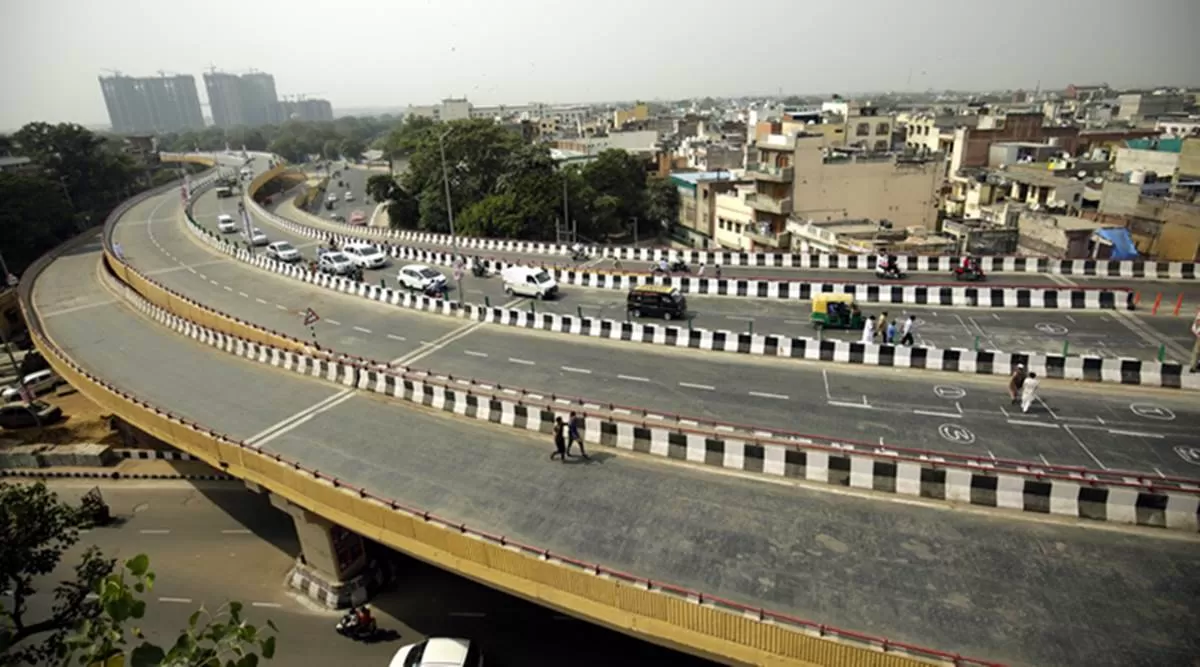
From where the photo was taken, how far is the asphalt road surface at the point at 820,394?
50.2 ft

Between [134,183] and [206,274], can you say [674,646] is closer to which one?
[206,274]

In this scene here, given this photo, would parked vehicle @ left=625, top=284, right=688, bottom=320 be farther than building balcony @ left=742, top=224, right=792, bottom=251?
No

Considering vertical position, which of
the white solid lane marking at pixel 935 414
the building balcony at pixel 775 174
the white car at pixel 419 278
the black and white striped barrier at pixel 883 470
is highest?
the building balcony at pixel 775 174

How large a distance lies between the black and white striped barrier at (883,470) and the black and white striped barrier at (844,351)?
22.0ft

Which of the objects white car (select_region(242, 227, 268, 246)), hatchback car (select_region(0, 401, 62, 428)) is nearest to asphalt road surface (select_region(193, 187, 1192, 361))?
hatchback car (select_region(0, 401, 62, 428))

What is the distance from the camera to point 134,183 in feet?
324

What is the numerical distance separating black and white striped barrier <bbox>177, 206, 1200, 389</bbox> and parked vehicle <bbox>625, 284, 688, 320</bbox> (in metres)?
2.50

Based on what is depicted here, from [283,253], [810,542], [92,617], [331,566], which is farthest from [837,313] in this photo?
[283,253]

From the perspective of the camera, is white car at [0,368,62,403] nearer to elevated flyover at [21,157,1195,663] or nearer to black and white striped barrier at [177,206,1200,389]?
black and white striped barrier at [177,206,1200,389]

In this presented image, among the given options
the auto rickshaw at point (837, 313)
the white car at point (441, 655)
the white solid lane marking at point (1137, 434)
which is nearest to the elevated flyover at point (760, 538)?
the white car at point (441, 655)

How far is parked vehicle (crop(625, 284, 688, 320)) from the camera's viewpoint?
86.7 ft

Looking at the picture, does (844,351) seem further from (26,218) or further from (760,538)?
(26,218)

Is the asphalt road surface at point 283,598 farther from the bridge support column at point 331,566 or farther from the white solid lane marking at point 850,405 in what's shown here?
the white solid lane marking at point 850,405

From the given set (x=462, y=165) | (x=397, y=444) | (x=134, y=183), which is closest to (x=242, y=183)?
(x=134, y=183)
